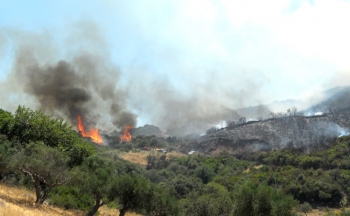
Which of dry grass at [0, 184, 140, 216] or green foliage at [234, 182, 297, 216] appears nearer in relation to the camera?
dry grass at [0, 184, 140, 216]

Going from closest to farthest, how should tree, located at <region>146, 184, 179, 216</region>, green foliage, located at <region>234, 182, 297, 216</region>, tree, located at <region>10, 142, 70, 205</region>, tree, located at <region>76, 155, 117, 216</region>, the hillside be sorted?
1. tree, located at <region>10, 142, 70, 205</region>
2. green foliage, located at <region>234, 182, 297, 216</region>
3. tree, located at <region>76, 155, 117, 216</region>
4. tree, located at <region>146, 184, 179, 216</region>
5. the hillside

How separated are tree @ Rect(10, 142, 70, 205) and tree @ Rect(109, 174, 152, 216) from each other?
5394mm

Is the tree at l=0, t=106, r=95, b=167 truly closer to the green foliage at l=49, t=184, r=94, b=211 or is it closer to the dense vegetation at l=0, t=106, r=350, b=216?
the dense vegetation at l=0, t=106, r=350, b=216

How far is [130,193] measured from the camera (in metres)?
31.6

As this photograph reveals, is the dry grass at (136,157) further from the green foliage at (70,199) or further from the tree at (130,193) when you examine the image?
the tree at (130,193)

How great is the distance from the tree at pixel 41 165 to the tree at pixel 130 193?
5.39 metres

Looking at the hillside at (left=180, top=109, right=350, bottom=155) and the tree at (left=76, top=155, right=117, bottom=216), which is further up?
the hillside at (left=180, top=109, right=350, bottom=155)

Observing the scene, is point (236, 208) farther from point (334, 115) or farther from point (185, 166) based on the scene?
point (334, 115)

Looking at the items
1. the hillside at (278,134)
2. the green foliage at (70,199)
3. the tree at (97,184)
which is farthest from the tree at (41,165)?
the hillside at (278,134)

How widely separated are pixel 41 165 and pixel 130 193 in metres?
9.82

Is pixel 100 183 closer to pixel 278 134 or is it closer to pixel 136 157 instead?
pixel 136 157

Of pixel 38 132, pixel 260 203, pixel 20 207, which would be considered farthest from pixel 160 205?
pixel 38 132

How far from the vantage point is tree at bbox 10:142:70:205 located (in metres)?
25.2

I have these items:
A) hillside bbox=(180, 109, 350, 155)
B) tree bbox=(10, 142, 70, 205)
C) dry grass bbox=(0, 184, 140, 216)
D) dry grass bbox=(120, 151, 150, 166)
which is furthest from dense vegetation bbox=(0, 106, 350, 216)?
hillside bbox=(180, 109, 350, 155)
